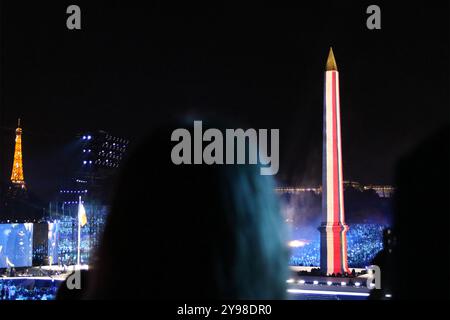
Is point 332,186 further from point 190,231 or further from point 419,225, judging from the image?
point 190,231

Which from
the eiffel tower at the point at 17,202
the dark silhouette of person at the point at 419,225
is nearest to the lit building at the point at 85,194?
the eiffel tower at the point at 17,202

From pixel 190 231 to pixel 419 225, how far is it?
138cm

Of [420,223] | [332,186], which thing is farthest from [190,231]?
[332,186]

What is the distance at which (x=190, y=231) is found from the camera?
3.03 metres

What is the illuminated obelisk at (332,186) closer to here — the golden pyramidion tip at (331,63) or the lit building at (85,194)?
the golden pyramidion tip at (331,63)

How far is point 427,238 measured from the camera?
362 centimetres

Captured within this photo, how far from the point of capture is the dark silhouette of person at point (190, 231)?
2.97m

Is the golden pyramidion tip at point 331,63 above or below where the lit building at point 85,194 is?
above

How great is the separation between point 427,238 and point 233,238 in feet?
4.11

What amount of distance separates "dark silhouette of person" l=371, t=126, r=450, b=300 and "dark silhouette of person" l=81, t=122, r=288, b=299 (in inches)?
28.6

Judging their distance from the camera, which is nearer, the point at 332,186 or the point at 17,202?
the point at 332,186

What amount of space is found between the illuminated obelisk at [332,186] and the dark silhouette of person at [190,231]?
22.8 meters
